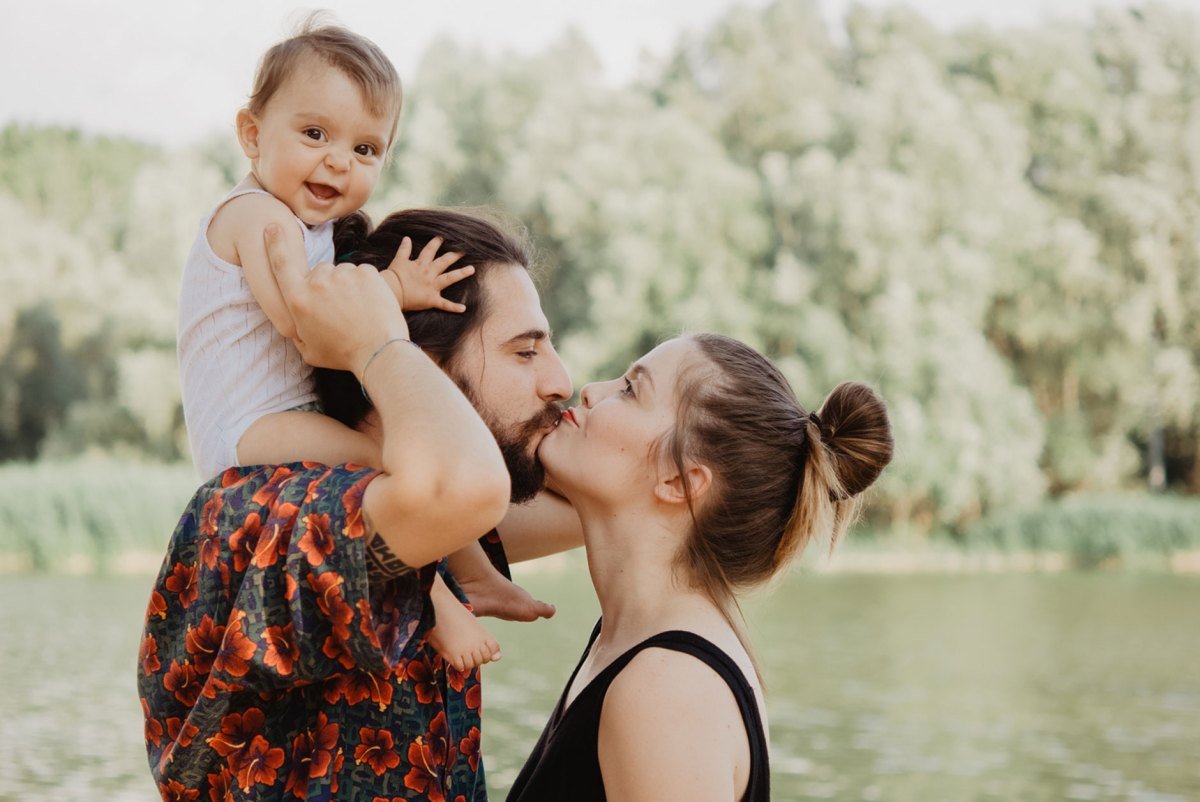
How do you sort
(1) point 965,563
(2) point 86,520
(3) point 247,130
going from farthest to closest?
(1) point 965,563 < (2) point 86,520 < (3) point 247,130

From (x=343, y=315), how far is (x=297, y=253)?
254 millimetres

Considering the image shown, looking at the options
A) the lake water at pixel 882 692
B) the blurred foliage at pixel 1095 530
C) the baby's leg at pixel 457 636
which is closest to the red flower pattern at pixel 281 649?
the baby's leg at pixel 457 636

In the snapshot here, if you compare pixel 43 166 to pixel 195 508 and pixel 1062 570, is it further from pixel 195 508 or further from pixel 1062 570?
pixel 195 508

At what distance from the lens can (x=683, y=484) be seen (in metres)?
2.20

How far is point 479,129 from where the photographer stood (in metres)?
29.3

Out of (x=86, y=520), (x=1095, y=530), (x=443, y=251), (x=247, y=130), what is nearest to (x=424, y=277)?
(x=443, y=251)

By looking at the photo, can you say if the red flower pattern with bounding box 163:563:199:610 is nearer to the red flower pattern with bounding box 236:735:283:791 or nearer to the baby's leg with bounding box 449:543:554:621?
the red flower pattern with bounding box 236:735:283:791

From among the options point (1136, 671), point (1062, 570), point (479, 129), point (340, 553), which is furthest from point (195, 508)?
point (479, 129)

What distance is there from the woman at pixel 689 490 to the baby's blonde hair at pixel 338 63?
1.93 feet

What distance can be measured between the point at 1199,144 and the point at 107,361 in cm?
1990

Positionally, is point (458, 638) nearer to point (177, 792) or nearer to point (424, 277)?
point (177, 792)

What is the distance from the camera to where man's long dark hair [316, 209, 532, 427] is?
6.98 feet

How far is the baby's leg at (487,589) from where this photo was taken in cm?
230

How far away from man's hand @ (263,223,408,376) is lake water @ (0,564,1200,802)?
27.1ft
